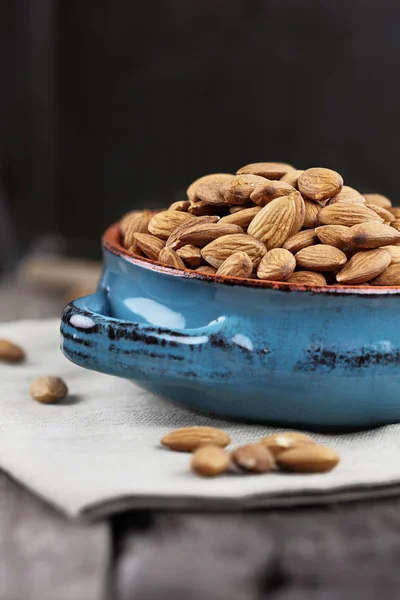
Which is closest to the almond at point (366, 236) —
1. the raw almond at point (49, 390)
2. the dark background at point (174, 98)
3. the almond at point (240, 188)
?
the almond at point (240, 188)

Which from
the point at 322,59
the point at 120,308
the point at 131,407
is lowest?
the point at 131,407

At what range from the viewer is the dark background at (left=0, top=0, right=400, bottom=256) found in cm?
216

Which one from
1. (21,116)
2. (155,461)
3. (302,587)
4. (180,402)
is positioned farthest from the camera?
(21,116)

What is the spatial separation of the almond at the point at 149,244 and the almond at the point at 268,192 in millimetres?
111

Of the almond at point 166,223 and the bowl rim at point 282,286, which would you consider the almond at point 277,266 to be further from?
the almond at point 166,223

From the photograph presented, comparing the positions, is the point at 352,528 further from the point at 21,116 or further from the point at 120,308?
the point at 21,116

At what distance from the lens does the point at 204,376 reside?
2.49 feet

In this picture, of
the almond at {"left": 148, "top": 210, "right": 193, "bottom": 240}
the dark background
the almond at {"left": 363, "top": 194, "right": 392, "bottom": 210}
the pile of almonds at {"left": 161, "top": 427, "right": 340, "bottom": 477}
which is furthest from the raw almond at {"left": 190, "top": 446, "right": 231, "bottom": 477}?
the dark background

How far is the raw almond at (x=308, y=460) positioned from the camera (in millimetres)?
697

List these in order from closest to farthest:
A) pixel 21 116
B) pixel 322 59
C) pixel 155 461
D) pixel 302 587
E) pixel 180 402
Answer: 1. pixel 302 587
2. pixel 155 461
3. pixel 180 402
4. pixel 322 59
5. pixel 21 116

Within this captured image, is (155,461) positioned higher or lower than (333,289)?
lower

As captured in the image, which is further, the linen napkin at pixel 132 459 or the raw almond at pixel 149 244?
the raw almond at pixel 149 244

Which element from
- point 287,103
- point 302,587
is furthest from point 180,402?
point 287,103

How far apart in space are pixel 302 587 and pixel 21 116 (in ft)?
6.66
